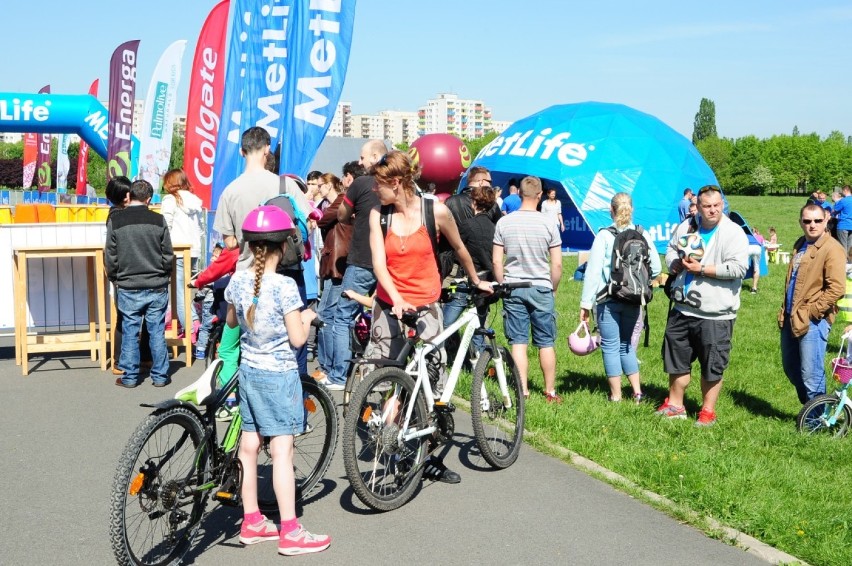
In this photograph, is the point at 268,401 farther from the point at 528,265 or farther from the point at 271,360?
the point at 528,265

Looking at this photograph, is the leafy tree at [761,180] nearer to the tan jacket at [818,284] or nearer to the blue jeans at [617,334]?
the blue jeans at [617,334]

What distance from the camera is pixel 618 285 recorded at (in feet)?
24.5

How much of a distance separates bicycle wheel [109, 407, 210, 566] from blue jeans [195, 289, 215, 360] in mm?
4937

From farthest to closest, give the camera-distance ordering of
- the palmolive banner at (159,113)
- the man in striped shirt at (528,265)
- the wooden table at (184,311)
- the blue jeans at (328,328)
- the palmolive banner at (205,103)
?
→ 1. the palmolive banner at (159,113)
2. the palmolive banner at (205,103)
3. the wooden table at (184,311)
4. the blue jeans at (328,328)
5. the man in striped shirt at (528,265)

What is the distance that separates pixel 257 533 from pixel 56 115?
52.2 feet

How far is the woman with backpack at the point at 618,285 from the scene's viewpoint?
7480 mm

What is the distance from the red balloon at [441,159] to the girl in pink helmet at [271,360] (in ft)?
63.8

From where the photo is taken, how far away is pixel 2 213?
10562 millimetres

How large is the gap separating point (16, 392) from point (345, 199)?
3.58 m

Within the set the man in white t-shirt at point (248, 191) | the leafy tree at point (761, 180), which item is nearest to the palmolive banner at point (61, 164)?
the man in white t-shirt at point (248, 191)

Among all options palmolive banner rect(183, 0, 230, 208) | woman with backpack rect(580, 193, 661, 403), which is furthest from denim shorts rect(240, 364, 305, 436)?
palmolive banner rect(183, 0, 230, 208)

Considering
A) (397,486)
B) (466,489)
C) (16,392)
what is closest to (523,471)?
(466,489)

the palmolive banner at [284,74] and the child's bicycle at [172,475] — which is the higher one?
the palmolive banner at [284,74]

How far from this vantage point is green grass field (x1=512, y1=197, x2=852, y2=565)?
492cm
